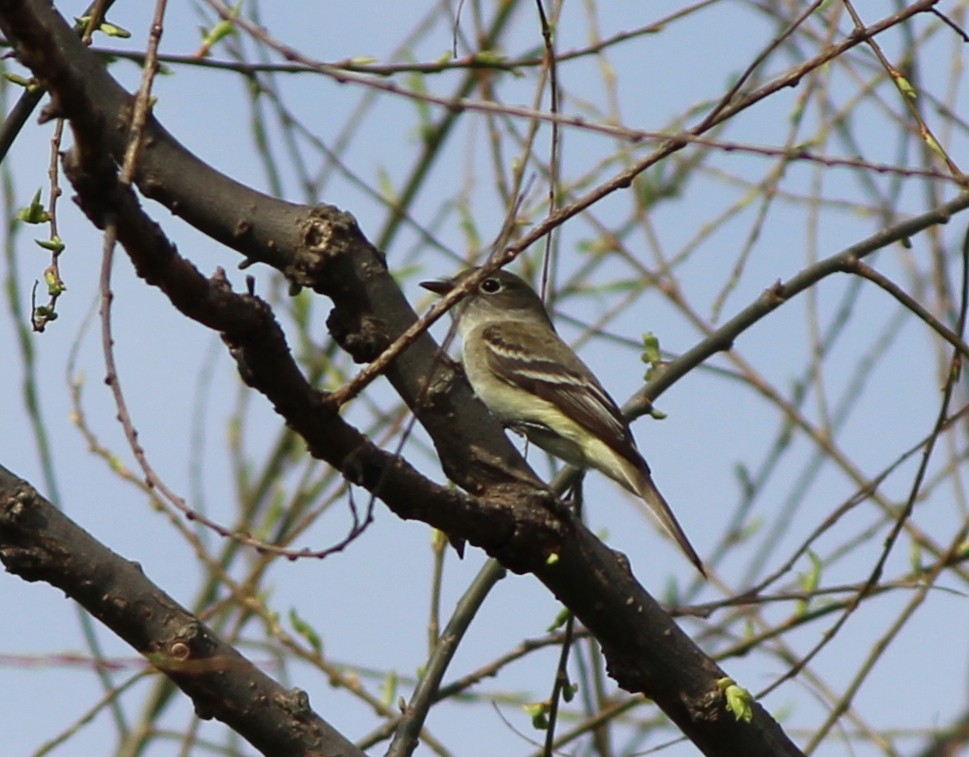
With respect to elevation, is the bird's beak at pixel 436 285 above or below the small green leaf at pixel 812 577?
above

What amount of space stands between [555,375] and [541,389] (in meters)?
0.23

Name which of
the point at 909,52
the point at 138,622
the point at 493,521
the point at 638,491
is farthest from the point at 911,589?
the point at 138,622

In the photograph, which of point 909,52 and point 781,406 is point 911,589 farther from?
point 909,52

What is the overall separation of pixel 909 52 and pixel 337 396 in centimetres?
513

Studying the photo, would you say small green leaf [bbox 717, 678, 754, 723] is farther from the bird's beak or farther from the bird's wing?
the bird's beak

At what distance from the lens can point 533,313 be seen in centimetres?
905

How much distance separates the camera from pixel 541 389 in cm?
760

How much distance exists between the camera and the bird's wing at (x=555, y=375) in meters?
6.92

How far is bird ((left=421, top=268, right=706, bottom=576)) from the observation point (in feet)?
22.5

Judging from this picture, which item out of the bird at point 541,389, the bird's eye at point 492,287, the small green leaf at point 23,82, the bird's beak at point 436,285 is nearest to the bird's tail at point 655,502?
the bird at point 541,389

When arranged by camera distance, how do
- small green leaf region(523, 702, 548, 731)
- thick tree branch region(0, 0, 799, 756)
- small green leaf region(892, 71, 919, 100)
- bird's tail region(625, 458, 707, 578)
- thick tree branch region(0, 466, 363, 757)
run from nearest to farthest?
1. thick tree branch region(0, 0, 799, 756)
2. thick tree branch region(0, 466, 363, 757)
3. small green leaf region(892, 71, 919, 100)
4. small green leaf region(523, 702, 548, 731)
5. bird's tail region(625, 458, 707, 578)

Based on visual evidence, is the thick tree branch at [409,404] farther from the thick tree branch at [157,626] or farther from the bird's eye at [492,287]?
the bird's eye at [492,287]

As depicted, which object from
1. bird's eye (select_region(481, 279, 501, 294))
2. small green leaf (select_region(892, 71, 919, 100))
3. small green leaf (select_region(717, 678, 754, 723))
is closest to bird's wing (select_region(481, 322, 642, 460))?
bird's eye (select_region(481, 279, 501, 294))

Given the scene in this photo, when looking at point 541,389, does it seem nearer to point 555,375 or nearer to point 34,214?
point 555,375
